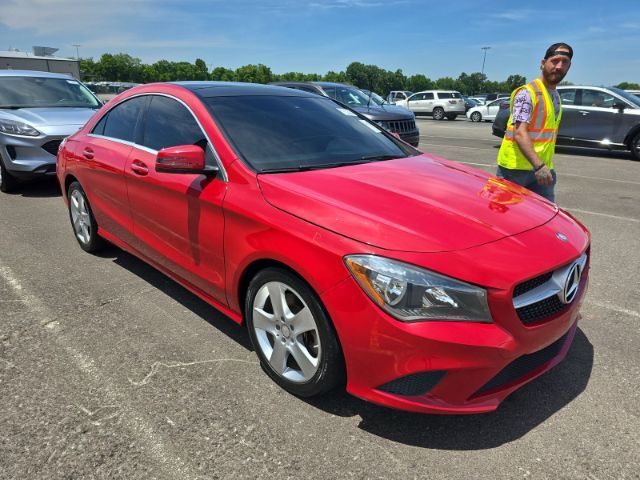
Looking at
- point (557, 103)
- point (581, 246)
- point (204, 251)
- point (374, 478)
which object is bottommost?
point (374, 478)

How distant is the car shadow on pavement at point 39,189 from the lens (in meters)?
7.25

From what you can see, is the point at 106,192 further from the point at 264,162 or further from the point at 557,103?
the point at 557,103

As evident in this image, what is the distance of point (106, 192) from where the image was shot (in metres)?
3.96

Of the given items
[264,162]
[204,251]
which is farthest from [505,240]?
[204,251]

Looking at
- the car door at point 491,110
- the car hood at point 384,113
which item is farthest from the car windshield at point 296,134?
the car door at point 491,110

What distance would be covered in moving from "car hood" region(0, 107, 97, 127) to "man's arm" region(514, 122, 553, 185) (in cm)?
602

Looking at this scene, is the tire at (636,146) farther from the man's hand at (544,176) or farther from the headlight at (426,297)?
the headlight at (426,297)

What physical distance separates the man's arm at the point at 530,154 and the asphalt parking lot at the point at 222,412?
1.01 meters

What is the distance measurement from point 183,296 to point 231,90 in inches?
63.0

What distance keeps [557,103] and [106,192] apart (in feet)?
12.5

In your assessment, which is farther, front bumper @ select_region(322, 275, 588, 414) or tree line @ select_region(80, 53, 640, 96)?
tree line @ select_region(80, 53, 640, 96)

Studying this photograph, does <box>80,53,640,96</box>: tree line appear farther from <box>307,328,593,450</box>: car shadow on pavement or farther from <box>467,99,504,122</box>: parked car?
<box>307,328,593,450</box>: car shadow on pavement

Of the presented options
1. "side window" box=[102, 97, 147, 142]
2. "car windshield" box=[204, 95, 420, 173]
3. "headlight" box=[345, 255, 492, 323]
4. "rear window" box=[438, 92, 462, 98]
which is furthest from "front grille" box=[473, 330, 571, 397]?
"rear window" box=[438, 92, 462, 98]

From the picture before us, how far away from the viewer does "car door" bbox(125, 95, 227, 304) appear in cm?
282
